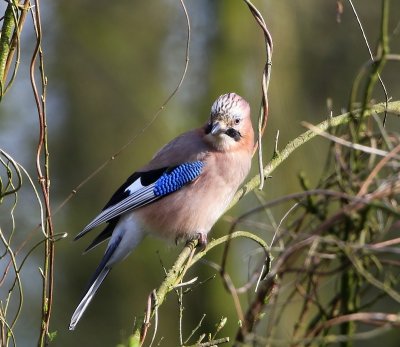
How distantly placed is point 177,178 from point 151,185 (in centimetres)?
16

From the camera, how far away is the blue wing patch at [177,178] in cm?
457

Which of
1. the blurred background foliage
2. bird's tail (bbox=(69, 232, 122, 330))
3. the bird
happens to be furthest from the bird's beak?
the blurred background foliage

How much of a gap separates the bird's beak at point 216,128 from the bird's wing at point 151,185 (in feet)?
0.87

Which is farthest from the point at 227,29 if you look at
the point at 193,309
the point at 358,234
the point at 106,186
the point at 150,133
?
the point at 358,234

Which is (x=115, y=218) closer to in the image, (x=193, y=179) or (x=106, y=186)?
(x=193, y=179)

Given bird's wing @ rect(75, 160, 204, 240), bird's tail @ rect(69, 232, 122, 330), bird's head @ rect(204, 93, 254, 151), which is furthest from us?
bird's wing @ rect(75, 160, 204, 240)

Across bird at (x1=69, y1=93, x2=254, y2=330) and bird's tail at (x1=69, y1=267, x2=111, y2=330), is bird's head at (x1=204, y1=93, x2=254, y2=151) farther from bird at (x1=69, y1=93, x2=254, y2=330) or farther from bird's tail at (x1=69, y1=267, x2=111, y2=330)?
bird's tail at (x1=69, y1=267, x2=111, y2=330)

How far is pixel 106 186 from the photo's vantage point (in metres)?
10.1

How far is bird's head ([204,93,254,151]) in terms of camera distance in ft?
13.9

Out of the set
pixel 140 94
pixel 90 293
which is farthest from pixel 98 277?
pixel 140 94

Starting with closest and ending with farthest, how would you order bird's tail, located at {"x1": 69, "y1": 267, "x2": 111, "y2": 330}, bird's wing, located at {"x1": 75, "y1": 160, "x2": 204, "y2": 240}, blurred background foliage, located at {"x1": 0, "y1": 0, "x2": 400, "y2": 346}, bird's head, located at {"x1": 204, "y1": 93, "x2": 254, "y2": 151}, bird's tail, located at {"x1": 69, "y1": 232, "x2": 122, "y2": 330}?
bird's tail, located at {"x1": 69, "y1": 267, "x2": 111, "y2": 330} → bird's tail, located at {"x1": 69, "y1": 232, "x2": 122, "y2": 330} → bird's head, located at {"x1": 204, "y1": 93, "x2": 254, "y2": 151} → bird's wing, located at {"x1": 75, "y1": 160, "x2": 204, "y2": 240} → blurred background foliage, located at {"x1": 0, "y1": 0, "x2": 400, "y2": 346}

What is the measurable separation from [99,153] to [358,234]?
28.4 feet

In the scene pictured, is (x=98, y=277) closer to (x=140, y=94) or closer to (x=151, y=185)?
(x=151, y=185)

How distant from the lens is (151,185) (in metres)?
4.69
